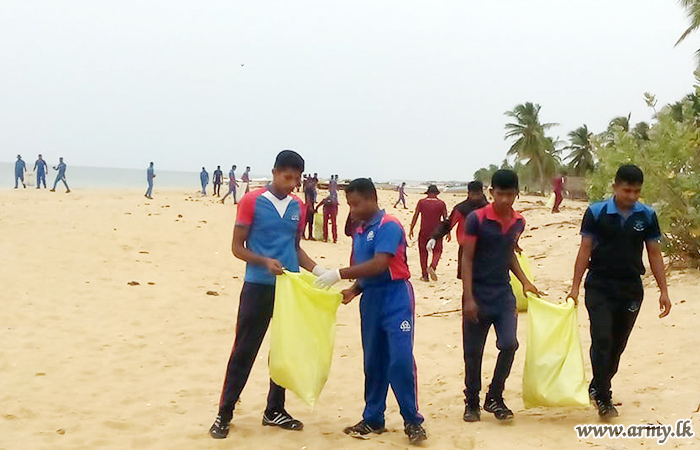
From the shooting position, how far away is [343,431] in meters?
4.61

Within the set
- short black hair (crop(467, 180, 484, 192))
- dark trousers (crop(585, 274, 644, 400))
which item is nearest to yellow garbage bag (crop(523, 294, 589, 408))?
dark trousers (crop(585, 274, 644, 400))

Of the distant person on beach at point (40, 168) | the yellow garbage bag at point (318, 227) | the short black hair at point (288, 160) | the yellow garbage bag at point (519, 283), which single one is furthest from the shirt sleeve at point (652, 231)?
the distant person on beach at point (40, 168)

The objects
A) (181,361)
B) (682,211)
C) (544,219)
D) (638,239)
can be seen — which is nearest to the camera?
(638,239)

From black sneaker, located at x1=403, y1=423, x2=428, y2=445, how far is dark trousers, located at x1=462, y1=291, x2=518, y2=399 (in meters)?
0.57

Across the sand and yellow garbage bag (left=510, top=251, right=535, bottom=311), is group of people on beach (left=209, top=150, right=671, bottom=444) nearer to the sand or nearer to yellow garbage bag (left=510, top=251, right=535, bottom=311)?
the sand

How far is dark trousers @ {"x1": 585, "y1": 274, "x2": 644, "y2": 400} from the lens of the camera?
4.47m

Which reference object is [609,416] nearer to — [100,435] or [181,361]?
[100,435]

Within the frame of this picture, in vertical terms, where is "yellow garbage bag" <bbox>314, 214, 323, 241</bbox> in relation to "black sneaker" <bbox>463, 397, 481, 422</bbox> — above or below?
above

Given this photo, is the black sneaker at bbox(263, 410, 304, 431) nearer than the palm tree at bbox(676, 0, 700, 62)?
Yes

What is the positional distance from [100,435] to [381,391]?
1.89 m

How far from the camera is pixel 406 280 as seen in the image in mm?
4387

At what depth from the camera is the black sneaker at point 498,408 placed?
4.57 metres

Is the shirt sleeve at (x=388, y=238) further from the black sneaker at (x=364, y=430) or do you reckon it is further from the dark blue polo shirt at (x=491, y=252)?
the black sneaker at (x=364, y=430)

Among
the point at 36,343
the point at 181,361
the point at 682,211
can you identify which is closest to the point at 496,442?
the point at 181,361
